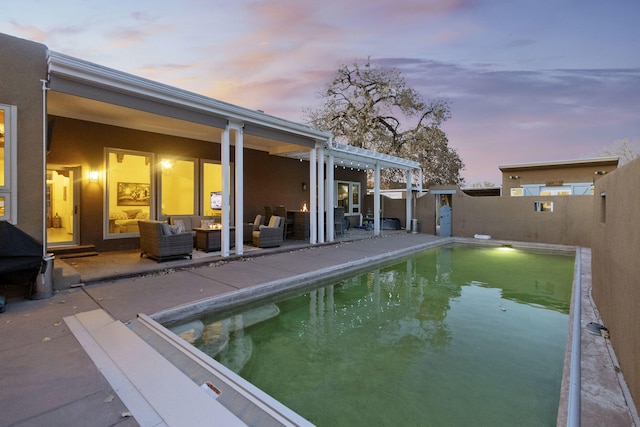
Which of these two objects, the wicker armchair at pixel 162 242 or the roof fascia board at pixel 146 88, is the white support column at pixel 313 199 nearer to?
the roof fascia board at pixel 146 88

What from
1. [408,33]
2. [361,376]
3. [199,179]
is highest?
[408,33]

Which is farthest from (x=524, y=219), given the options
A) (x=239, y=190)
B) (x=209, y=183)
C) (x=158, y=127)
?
(x=158, y=127)

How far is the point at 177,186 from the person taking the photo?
868cm

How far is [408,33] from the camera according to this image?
11336 mm

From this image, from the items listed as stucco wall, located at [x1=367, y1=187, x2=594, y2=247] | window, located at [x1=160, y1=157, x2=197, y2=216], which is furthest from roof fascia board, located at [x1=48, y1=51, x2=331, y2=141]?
stucco wall, located at [x1=367, y1=187, x2=594, y2=247]

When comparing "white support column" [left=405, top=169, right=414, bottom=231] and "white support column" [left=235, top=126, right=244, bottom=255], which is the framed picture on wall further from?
"white support column" [left=405, top=169, right=414, bottom=231]

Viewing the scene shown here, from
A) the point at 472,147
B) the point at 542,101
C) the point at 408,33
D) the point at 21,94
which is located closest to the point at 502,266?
the point at 408,33

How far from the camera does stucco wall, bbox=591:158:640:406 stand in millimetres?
2133

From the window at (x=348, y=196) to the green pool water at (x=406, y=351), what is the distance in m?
9.02

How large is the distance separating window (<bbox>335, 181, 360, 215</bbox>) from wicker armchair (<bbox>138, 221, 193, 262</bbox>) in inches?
346

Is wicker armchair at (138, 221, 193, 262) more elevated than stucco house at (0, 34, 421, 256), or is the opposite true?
stucco house at (0, 34, 421, 256)

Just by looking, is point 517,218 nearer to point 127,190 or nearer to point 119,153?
point 127,190

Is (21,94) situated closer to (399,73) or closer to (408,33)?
(408,33)

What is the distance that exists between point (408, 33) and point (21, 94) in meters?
11.1
